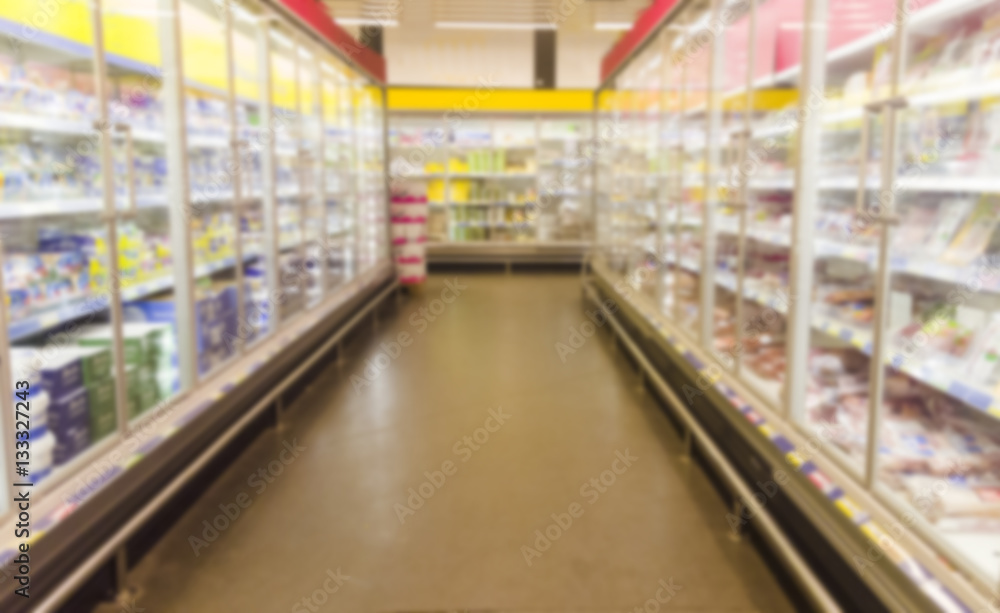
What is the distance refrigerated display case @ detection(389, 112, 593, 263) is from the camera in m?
11.4

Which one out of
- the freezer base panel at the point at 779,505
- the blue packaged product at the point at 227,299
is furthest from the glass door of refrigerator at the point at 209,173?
the freezer base panel at the point at 779,505

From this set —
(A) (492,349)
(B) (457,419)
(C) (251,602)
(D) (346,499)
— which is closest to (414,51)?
(A) (492,349)

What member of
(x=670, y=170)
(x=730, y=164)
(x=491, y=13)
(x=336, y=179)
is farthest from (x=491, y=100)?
(x=730, y=164)

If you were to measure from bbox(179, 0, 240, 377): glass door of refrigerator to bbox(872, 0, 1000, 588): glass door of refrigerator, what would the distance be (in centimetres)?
287

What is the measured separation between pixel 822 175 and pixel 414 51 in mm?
9493

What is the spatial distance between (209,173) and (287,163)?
133 centimetres

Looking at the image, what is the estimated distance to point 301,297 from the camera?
17.7ft

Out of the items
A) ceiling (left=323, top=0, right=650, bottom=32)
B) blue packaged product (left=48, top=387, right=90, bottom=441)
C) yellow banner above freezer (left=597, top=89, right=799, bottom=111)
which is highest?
ceiling (left=323, top=0, right=650, bottom=32)

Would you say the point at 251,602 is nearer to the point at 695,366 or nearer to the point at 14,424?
the point at 14,424

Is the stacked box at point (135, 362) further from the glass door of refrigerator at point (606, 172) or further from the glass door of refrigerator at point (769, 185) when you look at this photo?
the glass door of refrigerator at point (606, 172)

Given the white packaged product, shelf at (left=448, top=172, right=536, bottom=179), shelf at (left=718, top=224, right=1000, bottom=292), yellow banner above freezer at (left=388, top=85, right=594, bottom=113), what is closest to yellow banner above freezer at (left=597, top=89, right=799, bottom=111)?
shelf at (left=718, top=224, right=1000, bottom=292)

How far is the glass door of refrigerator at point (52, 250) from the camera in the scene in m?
2.51

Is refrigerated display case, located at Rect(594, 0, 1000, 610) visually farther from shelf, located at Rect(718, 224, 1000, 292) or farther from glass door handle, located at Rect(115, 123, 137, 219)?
glass door handle, located at Rect(115, 123, 137, 219)

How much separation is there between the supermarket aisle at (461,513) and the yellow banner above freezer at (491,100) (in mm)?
6443
